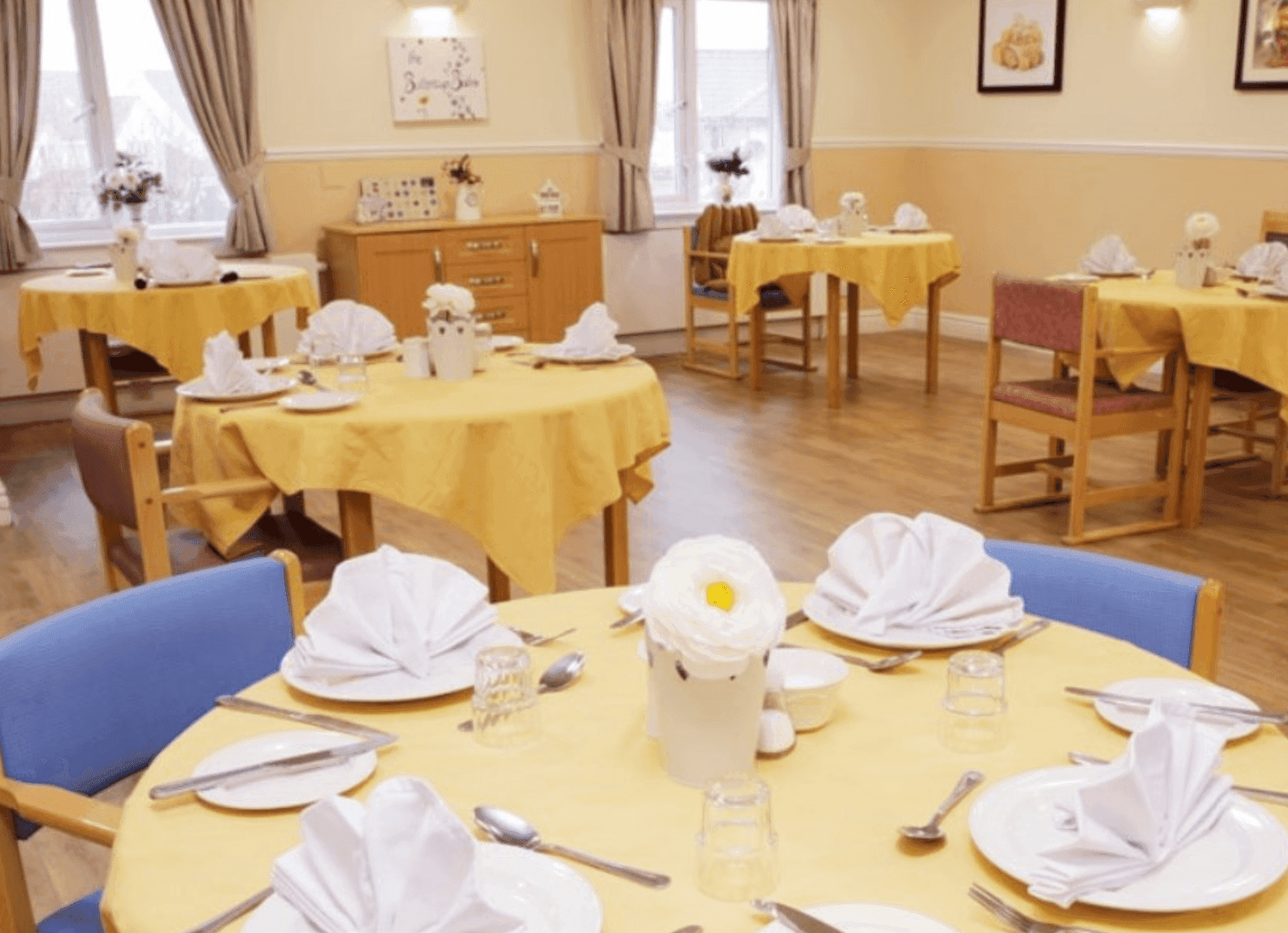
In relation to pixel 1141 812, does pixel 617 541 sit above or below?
below

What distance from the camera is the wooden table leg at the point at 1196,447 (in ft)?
14.8

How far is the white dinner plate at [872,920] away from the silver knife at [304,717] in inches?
20.6

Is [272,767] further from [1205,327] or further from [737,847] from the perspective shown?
[1205,327]

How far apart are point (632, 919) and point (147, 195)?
20.9ft

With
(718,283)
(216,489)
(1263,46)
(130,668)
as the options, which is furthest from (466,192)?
(130,668)

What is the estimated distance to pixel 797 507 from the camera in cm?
499

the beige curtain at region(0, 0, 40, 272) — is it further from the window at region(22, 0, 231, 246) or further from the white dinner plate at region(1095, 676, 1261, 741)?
the white dinner plate at region(1095, 676, 1261, 741)

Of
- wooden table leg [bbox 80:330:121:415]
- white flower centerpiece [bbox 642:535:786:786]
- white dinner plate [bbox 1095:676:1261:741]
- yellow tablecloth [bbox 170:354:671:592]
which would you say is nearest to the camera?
white flower centerpiece [bbox 642:535:786:786]

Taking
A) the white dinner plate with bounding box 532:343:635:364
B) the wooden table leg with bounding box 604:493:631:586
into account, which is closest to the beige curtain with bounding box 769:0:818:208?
the white dinner plate with bounding box 532:343:635:364

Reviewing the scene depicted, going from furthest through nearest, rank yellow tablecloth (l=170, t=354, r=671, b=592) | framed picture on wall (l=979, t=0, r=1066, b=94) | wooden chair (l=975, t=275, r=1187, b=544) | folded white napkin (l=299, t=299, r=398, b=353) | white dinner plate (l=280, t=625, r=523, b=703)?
framed picture on wall (l=979, t=0, r=1066, b=94), wooden chair (l=975, t=275, r=1187, b=544), folded white napkin (l=299, t=299, r=398, b=353), yellow tablecloth (l=170, t=354, r=671, b=592), white dinner plate (l=280, t=625, r=523, b=703)

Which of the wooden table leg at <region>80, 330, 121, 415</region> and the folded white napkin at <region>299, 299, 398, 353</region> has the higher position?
the folded white napkin at <region>299, 299, 398, 353</region>

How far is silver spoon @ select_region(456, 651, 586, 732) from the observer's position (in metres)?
1.51

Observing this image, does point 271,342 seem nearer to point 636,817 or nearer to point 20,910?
point 20,910

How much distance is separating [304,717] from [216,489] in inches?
60.2
